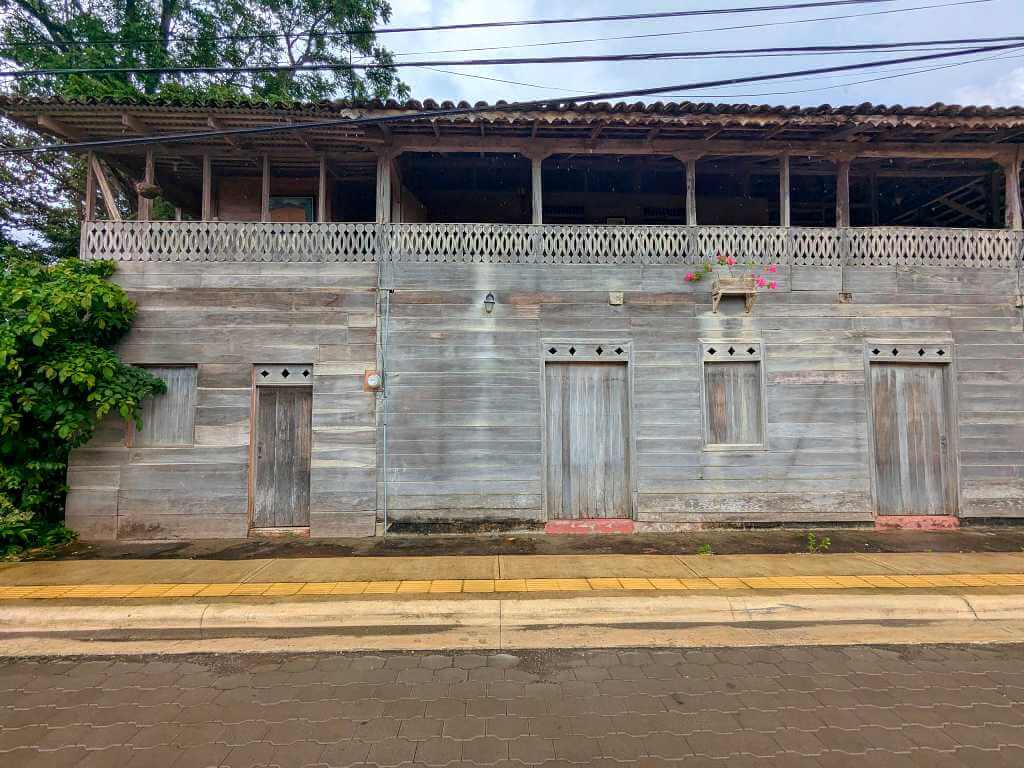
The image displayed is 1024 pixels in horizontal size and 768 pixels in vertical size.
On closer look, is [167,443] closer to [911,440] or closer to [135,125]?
[135,125]

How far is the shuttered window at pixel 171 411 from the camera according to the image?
7141 mm

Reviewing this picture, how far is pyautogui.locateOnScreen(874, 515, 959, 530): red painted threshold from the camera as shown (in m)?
7.45

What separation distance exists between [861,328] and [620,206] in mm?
5030

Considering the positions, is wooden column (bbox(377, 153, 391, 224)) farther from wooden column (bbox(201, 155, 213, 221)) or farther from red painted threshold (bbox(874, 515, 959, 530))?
red painted threshold (bbox(874, 515, 959, 530))

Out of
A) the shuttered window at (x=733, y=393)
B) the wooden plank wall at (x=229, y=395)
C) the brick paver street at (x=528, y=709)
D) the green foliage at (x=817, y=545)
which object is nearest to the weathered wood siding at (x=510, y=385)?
the wooden plank wall at (x=229, y=395)

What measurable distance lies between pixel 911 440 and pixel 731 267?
377cm

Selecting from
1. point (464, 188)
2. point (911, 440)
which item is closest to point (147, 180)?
point (464, 188)

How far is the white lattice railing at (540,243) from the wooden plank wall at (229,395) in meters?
0.30

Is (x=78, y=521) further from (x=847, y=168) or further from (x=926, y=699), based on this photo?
(x=847, y=168)

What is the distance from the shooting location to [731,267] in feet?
25.0

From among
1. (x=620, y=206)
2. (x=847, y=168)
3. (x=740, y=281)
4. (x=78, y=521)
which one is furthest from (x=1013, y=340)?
(x=78, y=521)

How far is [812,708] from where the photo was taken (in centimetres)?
319

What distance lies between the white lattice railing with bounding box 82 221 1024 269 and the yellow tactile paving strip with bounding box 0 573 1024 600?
178 inches

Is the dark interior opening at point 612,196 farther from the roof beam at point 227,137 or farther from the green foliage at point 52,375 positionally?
the green foliage at point 52,375
